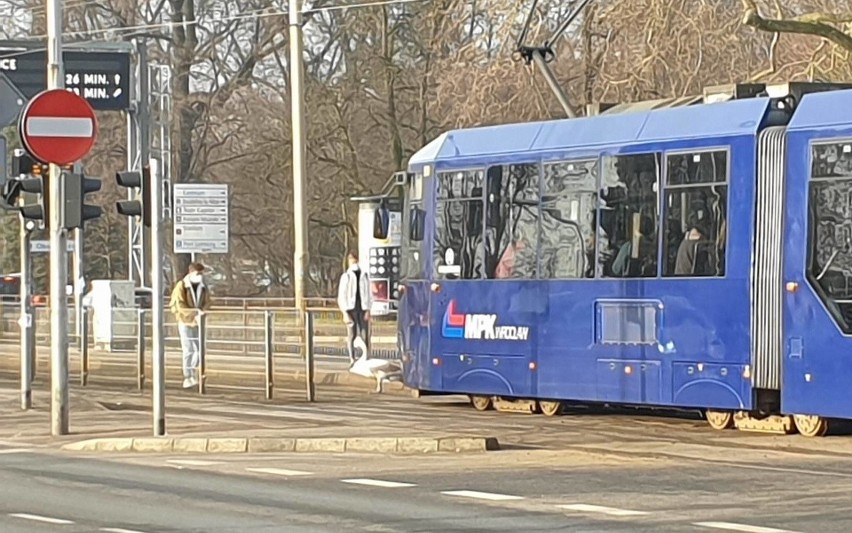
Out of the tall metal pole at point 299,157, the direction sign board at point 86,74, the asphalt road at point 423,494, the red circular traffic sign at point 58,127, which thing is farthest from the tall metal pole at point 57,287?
the direction sign board at point 86,74

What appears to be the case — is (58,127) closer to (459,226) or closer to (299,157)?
(459,226)

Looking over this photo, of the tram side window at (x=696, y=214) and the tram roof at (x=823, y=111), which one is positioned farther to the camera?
the tram side window at (x=696, y=214)

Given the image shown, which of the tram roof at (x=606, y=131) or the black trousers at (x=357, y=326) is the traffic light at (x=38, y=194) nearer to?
the tram roof at (x=606, y=131)

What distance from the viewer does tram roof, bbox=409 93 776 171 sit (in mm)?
18703

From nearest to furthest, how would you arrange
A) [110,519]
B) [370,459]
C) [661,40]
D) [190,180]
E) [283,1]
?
[110,519] → [370,459] → [661,40] → [283,1] → [190,180]

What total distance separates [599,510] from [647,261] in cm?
710

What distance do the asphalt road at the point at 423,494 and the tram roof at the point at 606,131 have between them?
409cm

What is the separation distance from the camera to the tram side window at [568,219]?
66.6 ft

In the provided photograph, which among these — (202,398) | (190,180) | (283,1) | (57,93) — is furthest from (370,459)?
(190,180)

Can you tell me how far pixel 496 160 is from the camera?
21.6m

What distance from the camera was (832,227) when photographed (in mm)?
17719

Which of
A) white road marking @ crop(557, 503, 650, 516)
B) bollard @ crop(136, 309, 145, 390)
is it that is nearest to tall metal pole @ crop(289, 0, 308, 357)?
bollard @ crop(136, 309, 145, 390)

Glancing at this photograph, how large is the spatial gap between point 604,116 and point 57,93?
5976 millimetres

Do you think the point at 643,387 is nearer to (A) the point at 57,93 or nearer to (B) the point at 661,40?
(A) the point at 57,93
